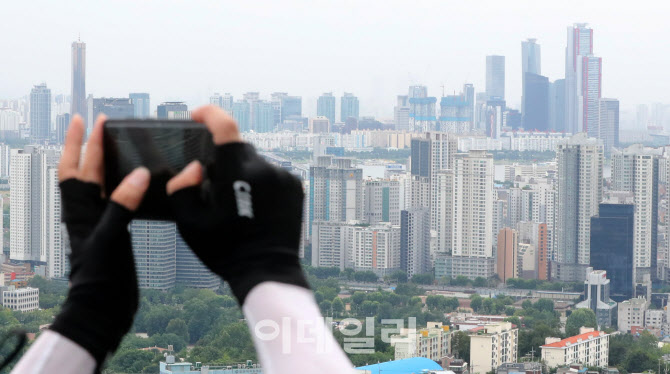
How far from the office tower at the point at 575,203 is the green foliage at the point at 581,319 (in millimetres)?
2853

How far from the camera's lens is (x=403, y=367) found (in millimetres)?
6266

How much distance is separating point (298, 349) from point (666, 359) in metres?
8.53

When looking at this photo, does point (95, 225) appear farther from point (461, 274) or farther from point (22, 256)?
point (461, 274)

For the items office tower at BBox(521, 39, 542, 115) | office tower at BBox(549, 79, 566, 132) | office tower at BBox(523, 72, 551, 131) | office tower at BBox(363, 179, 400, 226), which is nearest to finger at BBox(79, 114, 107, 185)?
office tower at BBox(363, 179, 400, 226)

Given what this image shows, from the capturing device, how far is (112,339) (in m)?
0.48

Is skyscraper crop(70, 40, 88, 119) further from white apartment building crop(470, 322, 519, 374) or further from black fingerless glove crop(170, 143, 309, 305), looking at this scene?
black fingerless glove crop(170, 143, 309, 305)

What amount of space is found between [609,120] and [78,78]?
12.2 m

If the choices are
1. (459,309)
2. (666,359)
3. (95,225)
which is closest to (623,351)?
(666,359)

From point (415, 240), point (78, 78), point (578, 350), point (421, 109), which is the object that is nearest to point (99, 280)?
point (578, 350)

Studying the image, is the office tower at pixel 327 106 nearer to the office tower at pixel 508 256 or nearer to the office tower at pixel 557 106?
the office tower at pixel 557 106

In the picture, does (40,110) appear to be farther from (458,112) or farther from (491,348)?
(491,348)

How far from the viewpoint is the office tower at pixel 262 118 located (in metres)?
20.7

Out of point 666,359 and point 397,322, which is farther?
point 397,322

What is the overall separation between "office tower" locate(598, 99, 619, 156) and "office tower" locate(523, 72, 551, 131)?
2.57 metres
